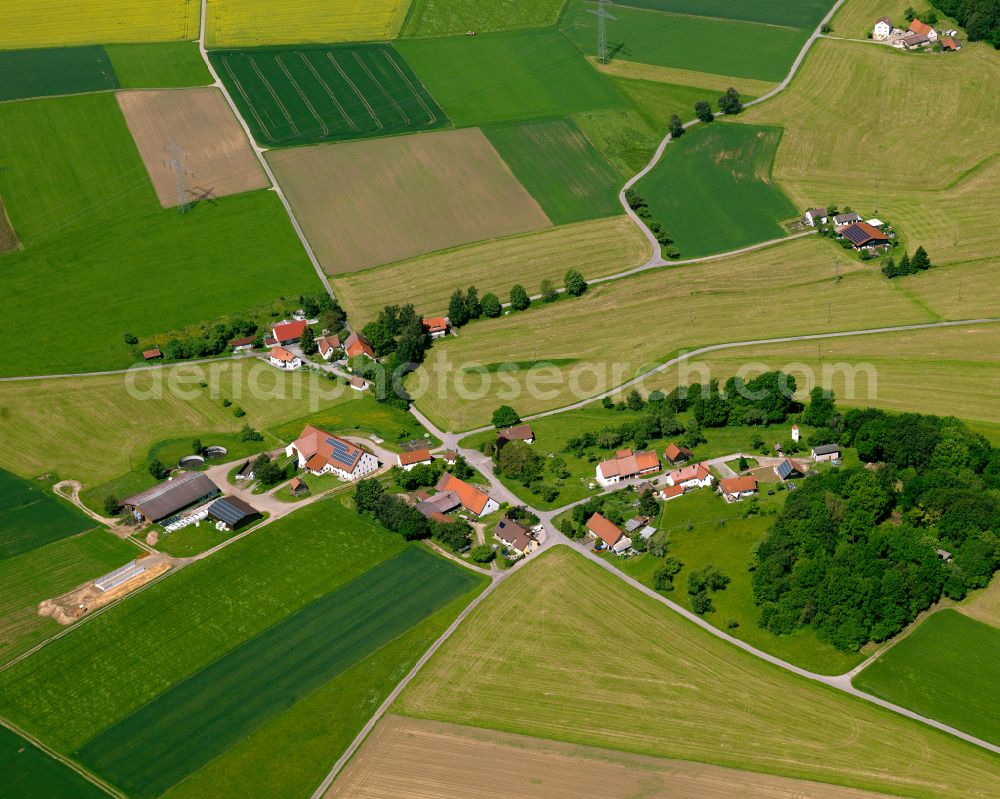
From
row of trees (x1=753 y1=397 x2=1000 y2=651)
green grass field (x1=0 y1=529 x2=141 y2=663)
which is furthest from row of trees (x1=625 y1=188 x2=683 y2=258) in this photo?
green grass field (x1=0 y1=529 x2=141 y2=663)

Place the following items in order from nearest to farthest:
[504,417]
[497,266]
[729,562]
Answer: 1. [729,562]
2. [504,417]
3. [497,266]

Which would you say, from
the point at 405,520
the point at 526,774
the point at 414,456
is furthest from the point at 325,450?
the point at 526,774

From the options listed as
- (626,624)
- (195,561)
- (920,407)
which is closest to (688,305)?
(920,407)

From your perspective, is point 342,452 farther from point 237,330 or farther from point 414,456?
point 237,330

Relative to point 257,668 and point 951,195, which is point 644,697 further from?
point 951,195

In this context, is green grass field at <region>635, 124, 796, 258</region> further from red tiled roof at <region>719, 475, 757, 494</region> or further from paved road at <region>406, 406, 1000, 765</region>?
red tiled roof at <region>719, 475, 757, 494</region>

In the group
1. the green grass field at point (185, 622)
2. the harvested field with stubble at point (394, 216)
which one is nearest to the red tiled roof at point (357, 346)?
the harvested field with stubble at point (394, 216)
